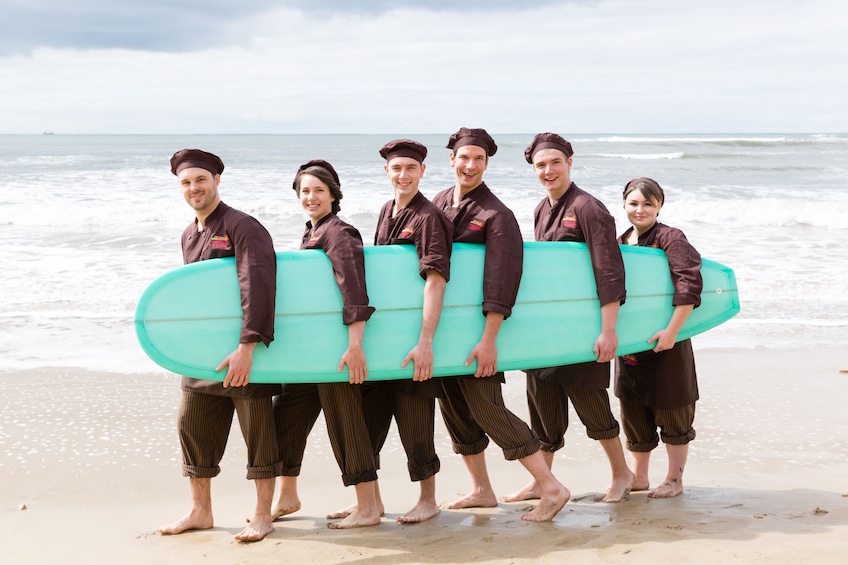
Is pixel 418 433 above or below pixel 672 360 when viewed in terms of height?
below

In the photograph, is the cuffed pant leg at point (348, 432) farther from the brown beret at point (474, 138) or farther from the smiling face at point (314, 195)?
the brown beret at point (474, 138)

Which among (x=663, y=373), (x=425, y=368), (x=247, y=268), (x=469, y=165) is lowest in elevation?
(x=663, y=373)

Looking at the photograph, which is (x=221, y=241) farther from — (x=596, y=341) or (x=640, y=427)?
(x=640, y=427)

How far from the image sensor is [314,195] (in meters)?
3.05

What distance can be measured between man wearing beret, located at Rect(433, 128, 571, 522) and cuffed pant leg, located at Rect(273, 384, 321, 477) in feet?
2.05

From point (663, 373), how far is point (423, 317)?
3.69 feet

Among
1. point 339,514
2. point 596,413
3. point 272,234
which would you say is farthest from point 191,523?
point 272,234

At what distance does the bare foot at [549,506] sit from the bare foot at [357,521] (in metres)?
0.59

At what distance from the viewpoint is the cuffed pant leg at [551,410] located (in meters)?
3.44

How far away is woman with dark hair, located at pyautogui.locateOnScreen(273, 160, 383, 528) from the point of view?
300cm

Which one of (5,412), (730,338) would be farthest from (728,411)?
(5,412)

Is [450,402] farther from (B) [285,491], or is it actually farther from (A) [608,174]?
(A) [608,174]

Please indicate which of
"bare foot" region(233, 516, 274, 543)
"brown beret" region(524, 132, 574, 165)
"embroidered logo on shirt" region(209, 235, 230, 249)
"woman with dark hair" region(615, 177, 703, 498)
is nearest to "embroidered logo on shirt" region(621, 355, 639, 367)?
"woman with dark hair" region(615, 177, 703, 498)

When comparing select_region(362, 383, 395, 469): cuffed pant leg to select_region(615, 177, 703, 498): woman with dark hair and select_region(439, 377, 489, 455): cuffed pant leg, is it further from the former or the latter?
select_region(615, 177, 703, 498): woman with dark hair
